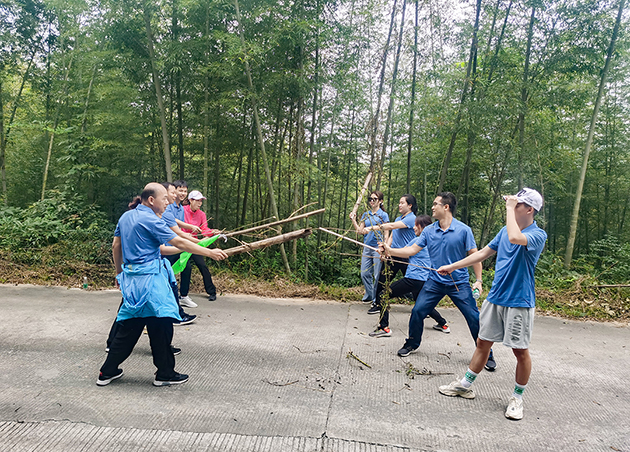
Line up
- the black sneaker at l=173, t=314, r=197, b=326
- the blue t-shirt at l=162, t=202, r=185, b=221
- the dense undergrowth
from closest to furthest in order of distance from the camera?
the black sneaker at l=173, t=314, r=197, b=326 < the blue t-shirt at l=162, t=202, r=185, b=221 < the dense undergrowth

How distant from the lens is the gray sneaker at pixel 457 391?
2809mm

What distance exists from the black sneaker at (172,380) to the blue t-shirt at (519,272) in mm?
2310

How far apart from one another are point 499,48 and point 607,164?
23.2ft

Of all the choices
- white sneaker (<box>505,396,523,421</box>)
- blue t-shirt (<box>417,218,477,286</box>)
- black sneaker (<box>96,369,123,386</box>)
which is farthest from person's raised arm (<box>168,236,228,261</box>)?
white sneaker (<box>505,396,523,421</box>)

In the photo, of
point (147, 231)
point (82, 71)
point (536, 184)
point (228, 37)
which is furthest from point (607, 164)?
point (82, 71)

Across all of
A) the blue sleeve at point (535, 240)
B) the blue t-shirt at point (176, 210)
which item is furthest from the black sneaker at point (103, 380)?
the blue sleeve at point (535, 240)

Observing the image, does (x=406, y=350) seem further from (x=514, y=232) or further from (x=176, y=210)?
(x=176, y=210)

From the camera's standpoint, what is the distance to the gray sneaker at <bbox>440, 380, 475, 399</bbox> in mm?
2809

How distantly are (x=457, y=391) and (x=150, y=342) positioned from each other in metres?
2.25

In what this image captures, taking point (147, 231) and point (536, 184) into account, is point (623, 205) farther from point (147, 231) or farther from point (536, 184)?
point (147, 231)

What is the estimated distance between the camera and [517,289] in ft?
8.41

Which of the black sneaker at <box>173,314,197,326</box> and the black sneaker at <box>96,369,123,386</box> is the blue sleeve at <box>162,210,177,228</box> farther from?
the black sneaker at <box>96,369,123,386</box>

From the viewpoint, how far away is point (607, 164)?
1186 centimetres

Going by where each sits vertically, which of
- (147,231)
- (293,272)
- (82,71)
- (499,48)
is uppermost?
(499,48)
